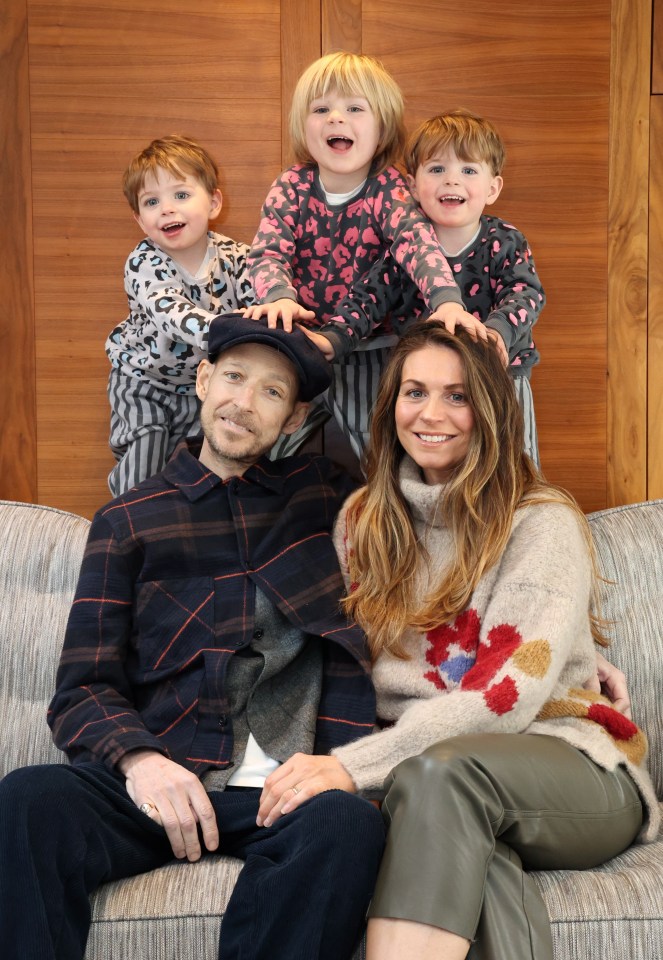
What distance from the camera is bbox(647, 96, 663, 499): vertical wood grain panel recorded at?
254 cm

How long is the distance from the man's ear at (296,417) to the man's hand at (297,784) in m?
0.67

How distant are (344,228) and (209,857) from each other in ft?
4.55

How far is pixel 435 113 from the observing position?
2.50 metres

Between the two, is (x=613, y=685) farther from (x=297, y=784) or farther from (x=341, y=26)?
(x=341, y=26)

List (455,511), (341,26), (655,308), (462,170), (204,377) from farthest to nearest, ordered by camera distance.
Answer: (655,308) < (341,26) < (462,170) < (204,377) < (455,511)

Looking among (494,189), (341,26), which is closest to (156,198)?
(341,26)

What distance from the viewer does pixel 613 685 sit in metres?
1.87

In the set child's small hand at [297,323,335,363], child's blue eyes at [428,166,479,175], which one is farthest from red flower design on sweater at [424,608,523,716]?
child's blue eyes at [428,166,479,175]

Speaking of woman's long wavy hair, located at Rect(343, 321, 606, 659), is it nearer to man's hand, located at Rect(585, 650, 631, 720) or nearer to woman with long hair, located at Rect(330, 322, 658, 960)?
woman with long hair, located at Rect(330, 322, 658, 960)

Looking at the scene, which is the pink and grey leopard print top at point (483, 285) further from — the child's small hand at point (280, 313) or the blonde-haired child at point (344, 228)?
the child's small hand at point (280, 313)

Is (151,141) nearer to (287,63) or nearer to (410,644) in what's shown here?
(287,63)

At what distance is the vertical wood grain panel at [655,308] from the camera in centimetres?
254

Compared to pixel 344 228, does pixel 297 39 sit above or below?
above

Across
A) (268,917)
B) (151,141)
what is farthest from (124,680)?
(151,141)
